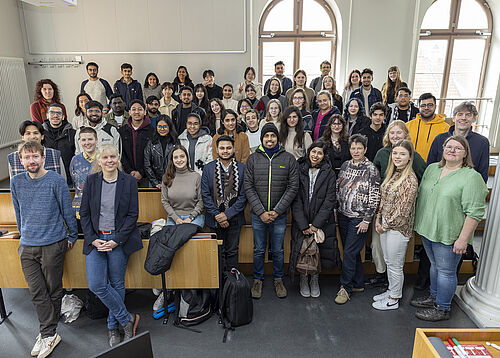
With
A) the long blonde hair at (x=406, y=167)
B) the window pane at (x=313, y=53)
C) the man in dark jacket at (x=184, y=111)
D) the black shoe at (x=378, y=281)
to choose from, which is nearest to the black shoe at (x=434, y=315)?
the black shoe at (x=378, y=281)

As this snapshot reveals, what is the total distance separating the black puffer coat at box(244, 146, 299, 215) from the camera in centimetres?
329

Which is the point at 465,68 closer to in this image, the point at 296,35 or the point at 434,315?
the point at 296,35

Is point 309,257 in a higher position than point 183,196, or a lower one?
lower

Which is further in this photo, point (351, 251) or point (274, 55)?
point (274, 55)

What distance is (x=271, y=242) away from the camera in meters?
3.48

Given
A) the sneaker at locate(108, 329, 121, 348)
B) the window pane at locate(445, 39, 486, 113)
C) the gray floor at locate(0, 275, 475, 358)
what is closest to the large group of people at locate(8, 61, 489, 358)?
the sneaker at locate(108, 329, 121, 348)

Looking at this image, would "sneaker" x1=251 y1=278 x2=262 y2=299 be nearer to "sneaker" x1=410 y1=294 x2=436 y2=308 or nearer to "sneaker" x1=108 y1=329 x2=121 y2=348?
"sneaker" x1=108 y1=329 x2=121 y2=348

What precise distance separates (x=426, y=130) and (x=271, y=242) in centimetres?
215

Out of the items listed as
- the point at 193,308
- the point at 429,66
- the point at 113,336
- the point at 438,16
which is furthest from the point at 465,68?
the point at 113,336

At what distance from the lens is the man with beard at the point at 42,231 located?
2652 mm

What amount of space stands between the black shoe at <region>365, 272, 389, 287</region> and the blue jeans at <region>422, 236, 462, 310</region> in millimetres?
576

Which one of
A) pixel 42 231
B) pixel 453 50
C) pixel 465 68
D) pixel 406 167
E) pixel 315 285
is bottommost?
pixel 315 285

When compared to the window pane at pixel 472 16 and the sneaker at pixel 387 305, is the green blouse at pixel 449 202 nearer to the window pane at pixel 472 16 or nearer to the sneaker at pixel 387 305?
the sneaker at pixel 387 305

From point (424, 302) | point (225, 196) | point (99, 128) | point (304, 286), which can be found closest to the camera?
point (424, 302)
